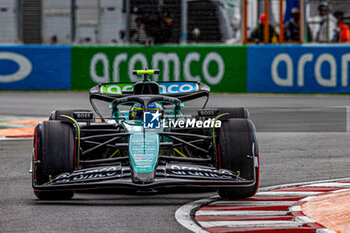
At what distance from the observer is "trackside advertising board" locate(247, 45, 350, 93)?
22.2 meters

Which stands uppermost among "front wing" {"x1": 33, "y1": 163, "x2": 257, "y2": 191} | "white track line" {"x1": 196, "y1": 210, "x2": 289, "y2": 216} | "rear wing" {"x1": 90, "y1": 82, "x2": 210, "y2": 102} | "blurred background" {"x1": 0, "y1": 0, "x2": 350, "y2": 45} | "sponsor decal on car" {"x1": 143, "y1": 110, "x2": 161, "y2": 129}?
"blurred background" {"x1": 0, "y1": 0, "x2": 350, "y2": 45}

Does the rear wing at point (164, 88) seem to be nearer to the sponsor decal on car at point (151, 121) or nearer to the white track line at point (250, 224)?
the sponsor decal on car at point (151, 121)

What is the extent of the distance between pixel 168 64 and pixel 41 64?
11.7ft

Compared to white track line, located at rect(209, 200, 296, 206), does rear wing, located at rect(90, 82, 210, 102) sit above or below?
above

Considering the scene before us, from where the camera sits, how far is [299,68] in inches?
878

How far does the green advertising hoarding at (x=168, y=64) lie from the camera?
22719mm

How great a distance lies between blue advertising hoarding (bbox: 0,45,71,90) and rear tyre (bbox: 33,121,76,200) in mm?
15724

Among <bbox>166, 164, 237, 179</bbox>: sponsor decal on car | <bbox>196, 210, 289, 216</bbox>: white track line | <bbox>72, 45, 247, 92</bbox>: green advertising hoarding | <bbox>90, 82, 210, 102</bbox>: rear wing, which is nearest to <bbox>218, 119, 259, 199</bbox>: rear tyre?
<bbox>166, 164, 237, 179</bbox>: sponsor decal on car

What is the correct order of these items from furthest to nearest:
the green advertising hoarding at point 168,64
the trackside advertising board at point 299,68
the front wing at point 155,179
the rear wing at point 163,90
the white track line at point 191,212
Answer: the green advertising hoarding at point 168,64
the trackside advertising board at point 299,68
the rear wing at point 163,90
the front wing at point 155,179
the white track line at point 191,212

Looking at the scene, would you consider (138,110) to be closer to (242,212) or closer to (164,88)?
(164,88)

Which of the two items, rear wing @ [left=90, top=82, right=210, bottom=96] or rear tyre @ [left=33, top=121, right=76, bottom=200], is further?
rear wing @ [left=90, top=82, right=210, bottom=96]

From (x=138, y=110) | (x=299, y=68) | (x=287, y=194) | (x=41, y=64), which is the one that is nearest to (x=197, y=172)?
(x=287, y=194)

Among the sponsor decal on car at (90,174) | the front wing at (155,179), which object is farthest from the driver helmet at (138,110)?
the sponsor decal on car at (90,174)

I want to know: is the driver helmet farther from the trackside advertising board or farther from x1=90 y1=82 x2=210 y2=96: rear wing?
the trackside advertising board
